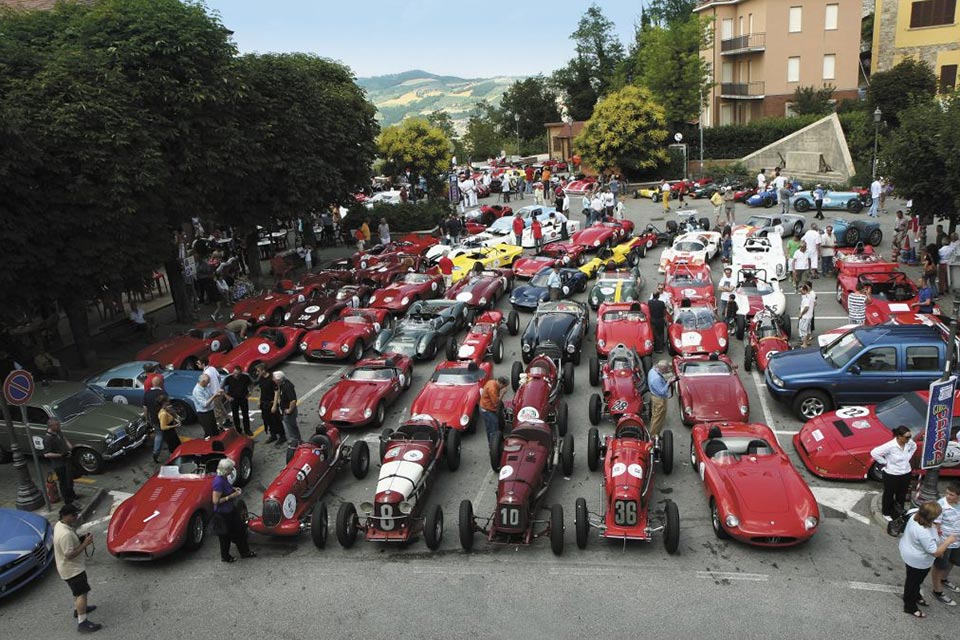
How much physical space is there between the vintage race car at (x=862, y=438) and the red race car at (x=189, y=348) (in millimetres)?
13614

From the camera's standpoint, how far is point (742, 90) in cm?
5297

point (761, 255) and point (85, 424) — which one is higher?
point (761, 255)

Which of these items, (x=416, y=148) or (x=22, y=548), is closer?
(x=22, y=548)

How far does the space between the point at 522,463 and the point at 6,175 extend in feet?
39.6

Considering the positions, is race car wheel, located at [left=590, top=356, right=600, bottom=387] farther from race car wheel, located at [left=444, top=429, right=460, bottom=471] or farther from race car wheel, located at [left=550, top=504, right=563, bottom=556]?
race car wheel, located at [left=550, top=504, right=563, bottom=556]

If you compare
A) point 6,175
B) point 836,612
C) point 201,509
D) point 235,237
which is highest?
point 6,175

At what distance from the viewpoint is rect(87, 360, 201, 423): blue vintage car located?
15.2 metres

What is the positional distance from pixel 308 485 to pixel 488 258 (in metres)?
15.4

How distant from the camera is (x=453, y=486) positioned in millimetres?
11898

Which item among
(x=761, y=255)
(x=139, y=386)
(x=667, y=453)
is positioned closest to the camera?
(x=667, y=453)

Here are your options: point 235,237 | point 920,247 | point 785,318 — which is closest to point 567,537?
point 785,318

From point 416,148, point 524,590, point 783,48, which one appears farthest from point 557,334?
point 783,48

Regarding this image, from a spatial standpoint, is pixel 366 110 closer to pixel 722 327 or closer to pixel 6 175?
pixel 6 175

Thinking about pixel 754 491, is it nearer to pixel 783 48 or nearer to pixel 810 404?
pixel 810 404
